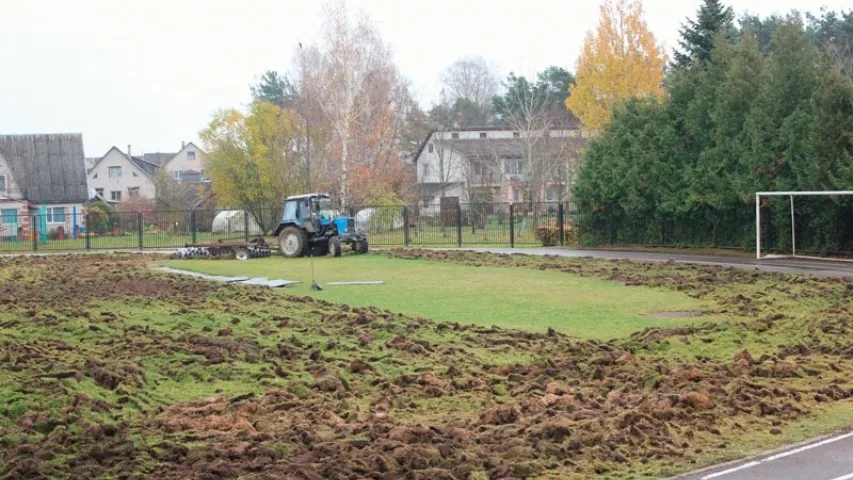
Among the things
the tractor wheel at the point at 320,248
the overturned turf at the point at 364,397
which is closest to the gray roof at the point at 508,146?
the tractor wheel at the point at 320,248

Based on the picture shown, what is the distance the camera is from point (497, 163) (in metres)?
64.9

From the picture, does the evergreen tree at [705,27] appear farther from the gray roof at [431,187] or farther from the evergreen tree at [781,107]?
the gray roof at [431,187]

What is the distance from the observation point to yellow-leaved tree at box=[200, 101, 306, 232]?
193 ft

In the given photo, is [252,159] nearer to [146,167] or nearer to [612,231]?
[612,231]

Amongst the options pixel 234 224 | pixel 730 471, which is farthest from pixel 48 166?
pixel 730 471

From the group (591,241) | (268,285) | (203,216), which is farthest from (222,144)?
(268,285)

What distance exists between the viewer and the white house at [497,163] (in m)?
63.5

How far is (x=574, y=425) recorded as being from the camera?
962 centimetres

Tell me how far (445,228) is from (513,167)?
1200 inches

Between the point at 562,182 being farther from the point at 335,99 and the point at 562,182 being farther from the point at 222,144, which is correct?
the point at 222,144

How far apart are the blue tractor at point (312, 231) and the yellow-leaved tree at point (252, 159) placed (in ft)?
64.0

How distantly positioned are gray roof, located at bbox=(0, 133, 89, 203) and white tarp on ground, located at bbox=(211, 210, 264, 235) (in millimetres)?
19695

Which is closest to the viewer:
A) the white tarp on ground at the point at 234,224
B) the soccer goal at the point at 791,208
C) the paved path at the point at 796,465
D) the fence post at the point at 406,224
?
the paved path at the point at 796,465

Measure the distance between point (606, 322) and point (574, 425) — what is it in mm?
7939
